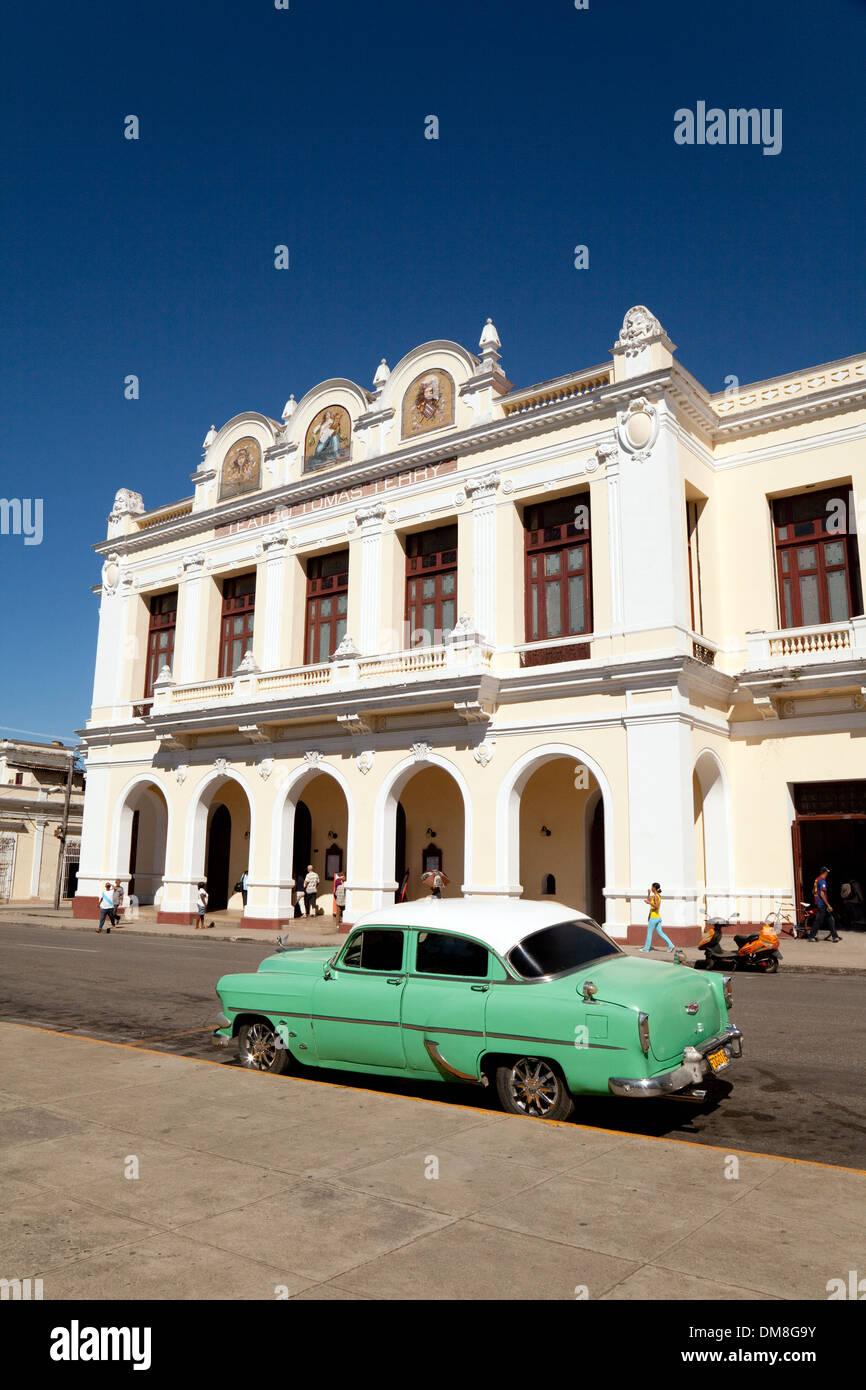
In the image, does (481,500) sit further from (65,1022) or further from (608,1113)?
(608,1113)

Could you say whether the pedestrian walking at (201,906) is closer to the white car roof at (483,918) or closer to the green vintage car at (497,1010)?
the green vintage car at (497,1010)

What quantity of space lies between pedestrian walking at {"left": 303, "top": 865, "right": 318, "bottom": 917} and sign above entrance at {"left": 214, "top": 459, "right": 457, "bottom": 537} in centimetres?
1027

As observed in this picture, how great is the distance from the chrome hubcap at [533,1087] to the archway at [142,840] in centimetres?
2623

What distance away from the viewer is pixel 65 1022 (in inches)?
438

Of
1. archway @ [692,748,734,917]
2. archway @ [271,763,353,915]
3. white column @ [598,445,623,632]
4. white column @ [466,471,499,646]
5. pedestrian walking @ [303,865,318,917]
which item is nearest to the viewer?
archway @ [692,748,734,917]

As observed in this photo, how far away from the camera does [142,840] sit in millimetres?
35281

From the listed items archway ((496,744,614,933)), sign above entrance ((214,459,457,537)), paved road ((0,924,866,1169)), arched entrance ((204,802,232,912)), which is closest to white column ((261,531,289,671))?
sign above entrance ((214,459,457,537))

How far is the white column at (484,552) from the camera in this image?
78.8 ft

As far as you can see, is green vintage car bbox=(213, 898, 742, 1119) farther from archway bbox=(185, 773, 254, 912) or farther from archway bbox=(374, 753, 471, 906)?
archway bbox=(185, 773, 254, 912)

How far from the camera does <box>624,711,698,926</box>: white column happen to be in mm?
19859

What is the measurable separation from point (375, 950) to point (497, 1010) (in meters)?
1.26

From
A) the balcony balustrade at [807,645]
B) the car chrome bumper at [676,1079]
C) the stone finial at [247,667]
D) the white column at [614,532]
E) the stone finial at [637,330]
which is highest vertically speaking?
the stone finial at [637,330]

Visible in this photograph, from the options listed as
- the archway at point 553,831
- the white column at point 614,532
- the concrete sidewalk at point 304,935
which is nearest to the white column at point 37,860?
the concrete sidewalk at point 304,935
